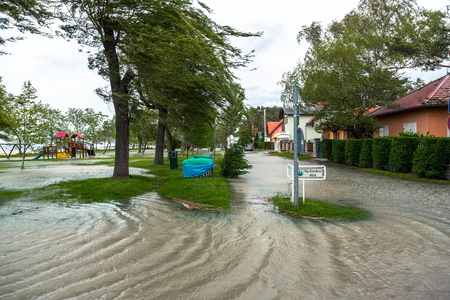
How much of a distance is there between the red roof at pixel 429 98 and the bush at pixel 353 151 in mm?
4047

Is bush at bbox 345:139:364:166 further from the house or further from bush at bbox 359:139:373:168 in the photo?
the house

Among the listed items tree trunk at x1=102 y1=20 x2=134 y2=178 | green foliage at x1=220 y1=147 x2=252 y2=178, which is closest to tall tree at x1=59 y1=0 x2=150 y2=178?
tree trunk at x1=102 y1=20 x2=134 y2=178

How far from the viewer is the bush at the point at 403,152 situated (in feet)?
53.0

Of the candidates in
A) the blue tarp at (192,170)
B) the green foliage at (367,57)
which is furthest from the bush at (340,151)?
the blue tarp at (192,170)

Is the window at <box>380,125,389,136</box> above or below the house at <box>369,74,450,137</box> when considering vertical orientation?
below

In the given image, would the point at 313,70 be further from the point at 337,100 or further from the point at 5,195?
the point at 5,195

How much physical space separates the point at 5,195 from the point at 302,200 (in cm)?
964

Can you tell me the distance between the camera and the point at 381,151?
18656 mm

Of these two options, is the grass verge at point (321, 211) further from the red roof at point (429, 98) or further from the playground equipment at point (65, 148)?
the playground equipment at point (65, 148)

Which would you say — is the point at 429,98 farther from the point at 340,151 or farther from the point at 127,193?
the point at 127,193

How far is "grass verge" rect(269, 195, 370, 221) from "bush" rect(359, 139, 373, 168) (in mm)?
13279

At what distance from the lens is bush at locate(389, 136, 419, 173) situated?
16.1 m

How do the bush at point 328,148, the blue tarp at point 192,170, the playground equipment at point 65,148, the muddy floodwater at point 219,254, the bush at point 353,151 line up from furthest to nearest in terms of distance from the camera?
the playground equipment at point 65,148 < the bush at point 328,148 < the bush at point 353,151 < the blue tarp at point 192,170 < the muddy floodwater at point 219,254

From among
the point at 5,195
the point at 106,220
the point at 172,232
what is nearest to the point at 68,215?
the point at 106,220
